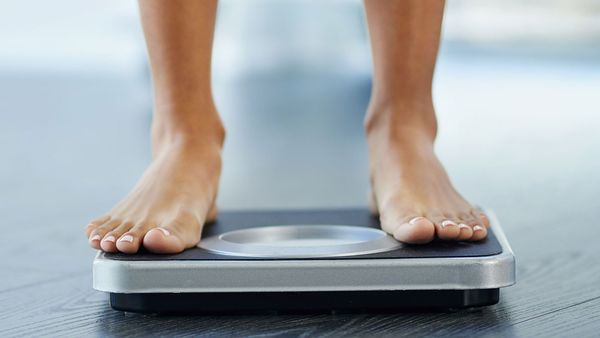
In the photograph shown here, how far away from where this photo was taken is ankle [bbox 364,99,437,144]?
1.21 m

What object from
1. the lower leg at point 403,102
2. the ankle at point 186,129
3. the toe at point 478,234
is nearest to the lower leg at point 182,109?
the ankle at point 186,129

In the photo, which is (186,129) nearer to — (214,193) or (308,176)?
(214,193)

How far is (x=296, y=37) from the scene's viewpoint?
16.9 ft

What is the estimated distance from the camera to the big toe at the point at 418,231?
0.99m

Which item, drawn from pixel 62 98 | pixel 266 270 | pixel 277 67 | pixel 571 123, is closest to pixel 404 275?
pixel 266 270

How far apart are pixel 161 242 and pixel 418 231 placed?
0.27m

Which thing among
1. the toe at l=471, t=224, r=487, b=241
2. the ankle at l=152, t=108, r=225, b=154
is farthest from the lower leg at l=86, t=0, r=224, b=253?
the toe at l=471, t=224, r=487, b=241

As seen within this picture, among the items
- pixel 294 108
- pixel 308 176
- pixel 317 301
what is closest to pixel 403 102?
pixel 317 301

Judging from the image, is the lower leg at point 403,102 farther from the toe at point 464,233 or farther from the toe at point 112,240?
the toe at point 112,240

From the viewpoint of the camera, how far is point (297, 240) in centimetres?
113

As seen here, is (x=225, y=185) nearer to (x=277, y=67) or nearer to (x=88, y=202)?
(x=88, y=202)

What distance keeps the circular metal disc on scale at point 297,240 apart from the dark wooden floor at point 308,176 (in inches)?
2.9

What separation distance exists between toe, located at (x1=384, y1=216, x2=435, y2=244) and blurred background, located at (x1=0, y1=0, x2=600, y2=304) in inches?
17.5

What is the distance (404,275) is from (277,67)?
4023mm
